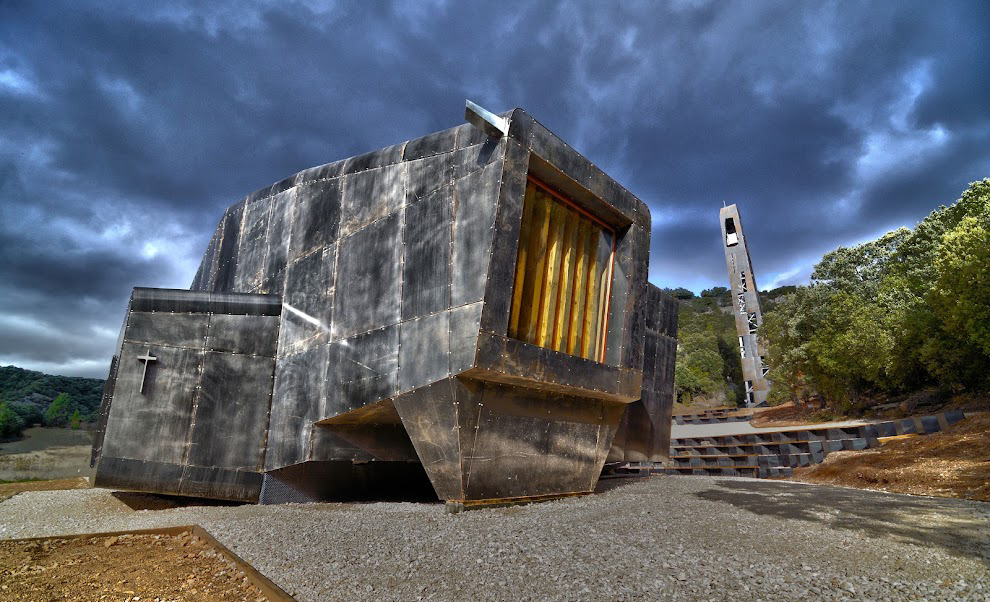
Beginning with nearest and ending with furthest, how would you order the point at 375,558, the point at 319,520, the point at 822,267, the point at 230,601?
the point at 230,601 → the point at 375,558 → the point at 319,520 → the point at 822,267

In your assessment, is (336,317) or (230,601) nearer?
(230,601)

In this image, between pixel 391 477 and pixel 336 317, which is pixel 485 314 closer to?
pixel 336 317

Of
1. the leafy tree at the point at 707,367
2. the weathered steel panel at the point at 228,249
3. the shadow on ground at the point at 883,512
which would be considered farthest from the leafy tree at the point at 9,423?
the leafy tree at the point at 707,367

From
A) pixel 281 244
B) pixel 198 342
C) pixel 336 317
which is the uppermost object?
pixel 281 244

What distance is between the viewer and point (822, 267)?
36344 millimetres

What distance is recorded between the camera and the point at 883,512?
7.05 metres

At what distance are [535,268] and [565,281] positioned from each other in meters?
0.89

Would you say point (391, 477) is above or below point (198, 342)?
below

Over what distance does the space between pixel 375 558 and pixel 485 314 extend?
358 centimetres

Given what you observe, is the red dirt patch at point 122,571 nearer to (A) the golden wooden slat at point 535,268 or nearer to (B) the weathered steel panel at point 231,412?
(B) the weathered steel panel at point 231,412

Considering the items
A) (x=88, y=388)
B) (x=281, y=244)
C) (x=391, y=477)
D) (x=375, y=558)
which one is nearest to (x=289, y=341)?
(x=281, y=244)

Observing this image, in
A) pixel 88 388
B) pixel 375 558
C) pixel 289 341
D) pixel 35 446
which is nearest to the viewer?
pixel 375 558

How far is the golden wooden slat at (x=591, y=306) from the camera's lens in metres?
9.88

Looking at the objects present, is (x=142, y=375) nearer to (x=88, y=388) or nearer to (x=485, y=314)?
(x=485, y=314)
